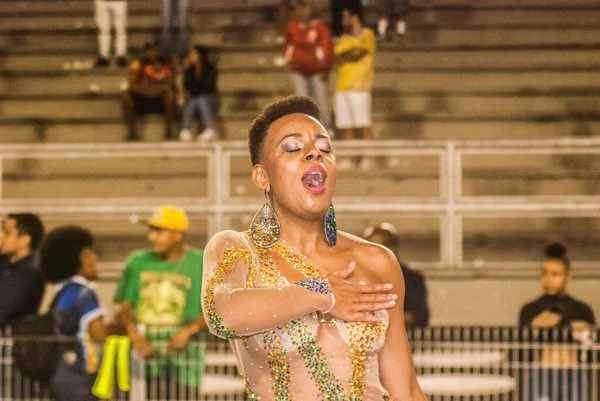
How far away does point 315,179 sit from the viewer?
117 inches

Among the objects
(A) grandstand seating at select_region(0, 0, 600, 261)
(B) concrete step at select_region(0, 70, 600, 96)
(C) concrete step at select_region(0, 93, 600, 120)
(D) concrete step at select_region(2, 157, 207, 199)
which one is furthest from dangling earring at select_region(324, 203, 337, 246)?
(B) concrete step at select_region(0, 70, 600, 96)

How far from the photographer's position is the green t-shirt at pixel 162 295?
7.48 metres

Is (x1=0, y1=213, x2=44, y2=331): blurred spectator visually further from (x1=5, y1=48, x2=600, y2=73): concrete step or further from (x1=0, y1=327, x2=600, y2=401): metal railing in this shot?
(x1=5, y1=48, x2=600, y2=73): concrete step

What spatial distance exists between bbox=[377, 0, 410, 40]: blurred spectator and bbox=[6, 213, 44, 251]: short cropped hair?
24.9 feet

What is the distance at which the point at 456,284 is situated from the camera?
32.7 ft

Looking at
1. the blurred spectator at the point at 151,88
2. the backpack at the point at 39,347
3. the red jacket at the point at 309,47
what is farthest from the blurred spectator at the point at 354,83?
the backpack at the point at 39,347

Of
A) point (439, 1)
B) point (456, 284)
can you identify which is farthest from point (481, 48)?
point (456, 284)

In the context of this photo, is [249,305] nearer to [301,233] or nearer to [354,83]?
[301,233]

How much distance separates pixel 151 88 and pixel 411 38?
3.71 m

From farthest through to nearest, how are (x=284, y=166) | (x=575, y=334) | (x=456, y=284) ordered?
1. (x=456, y=284)
2. (x=575, y=334)
3. (x=284, y=166)

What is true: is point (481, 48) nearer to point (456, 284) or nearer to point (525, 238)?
point (525, 238)

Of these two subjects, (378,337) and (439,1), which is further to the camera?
(439,1)

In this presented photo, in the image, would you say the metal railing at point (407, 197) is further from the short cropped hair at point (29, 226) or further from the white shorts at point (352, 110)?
the short cropped hair at point (29, 226)

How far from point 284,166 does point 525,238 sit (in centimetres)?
842
